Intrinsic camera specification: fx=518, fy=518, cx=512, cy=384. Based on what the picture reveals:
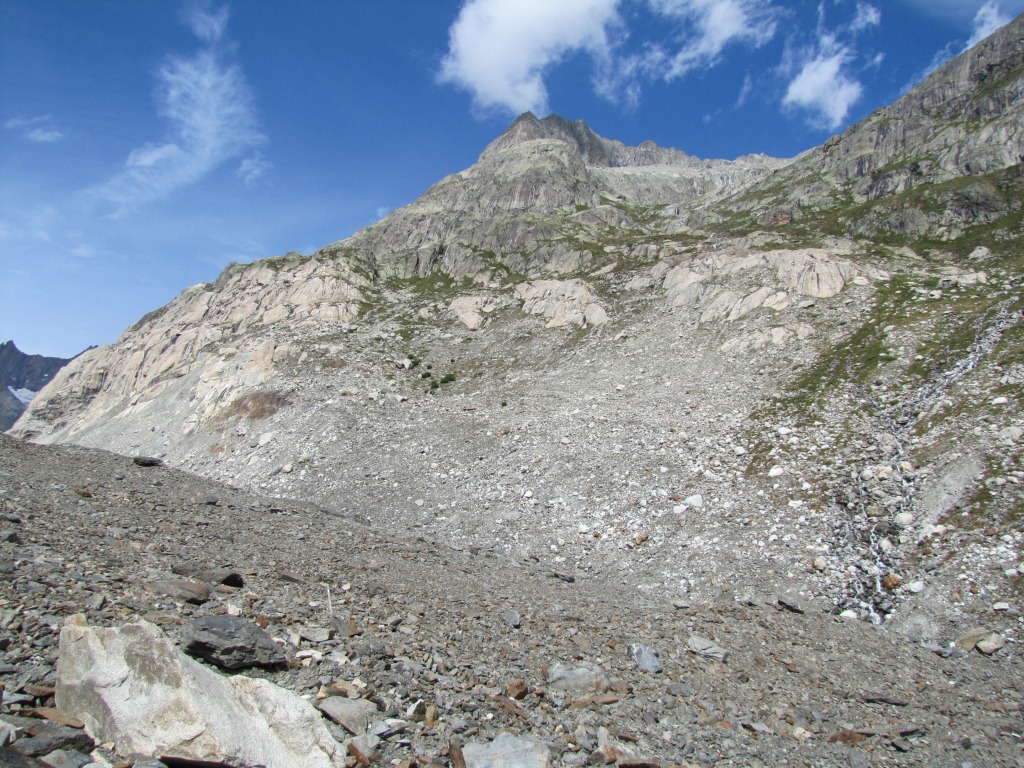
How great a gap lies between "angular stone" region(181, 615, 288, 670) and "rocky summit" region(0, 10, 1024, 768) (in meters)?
0.06

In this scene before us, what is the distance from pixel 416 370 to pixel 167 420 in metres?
23.6

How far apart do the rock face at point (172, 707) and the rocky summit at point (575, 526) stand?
3 cm

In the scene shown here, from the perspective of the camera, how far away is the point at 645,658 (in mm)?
12336

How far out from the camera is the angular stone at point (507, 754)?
25.7ft

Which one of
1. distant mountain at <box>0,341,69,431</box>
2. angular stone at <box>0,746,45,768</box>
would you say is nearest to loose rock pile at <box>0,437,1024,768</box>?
angular stone at <box>0,746,45,768</box>

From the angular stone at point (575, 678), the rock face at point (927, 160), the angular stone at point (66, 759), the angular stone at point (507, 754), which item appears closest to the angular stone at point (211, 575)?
the angular stone at point (66, 759)

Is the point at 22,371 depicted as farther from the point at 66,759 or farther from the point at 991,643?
the point at 991,643

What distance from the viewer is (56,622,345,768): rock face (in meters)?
6.32

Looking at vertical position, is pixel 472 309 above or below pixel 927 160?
below

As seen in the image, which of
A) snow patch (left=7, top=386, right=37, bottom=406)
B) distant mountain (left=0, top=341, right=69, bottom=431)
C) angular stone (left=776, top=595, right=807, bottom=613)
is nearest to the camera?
angular stone (left=776, top=595, right=807, bottom=613)

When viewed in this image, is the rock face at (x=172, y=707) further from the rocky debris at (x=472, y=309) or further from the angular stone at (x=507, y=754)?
the rocky debris at (x=472, y=309)

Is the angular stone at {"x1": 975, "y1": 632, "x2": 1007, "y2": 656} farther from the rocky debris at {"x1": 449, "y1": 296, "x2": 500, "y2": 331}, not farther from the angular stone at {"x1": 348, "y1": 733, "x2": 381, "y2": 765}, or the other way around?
the rocky debris at {"x1": 449, "y1": 296, "x2": 500, "y2": 331}

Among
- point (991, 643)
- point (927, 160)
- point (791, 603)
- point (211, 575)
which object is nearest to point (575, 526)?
point (791, 603)

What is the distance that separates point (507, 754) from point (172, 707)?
15.7ft
